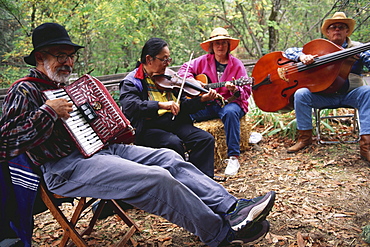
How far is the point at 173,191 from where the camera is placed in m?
1.86

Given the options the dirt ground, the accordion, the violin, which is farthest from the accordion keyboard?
the violin

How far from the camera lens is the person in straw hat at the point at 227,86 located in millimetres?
3789

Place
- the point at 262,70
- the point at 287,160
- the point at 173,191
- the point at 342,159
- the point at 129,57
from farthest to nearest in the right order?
the point at 129,57
the point at 262,70
the point at 287,160
the point at 342,159
the point at 173,191

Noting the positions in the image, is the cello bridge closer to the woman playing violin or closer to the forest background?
the woman playing violin

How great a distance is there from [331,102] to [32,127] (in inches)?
135

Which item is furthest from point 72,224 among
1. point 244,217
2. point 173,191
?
point 244,217

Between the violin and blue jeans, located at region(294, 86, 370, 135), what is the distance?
1.38 metres

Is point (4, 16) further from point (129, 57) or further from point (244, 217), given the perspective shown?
point (244, 217)

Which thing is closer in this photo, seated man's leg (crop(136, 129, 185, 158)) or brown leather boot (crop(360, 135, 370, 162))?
→ seated man's leg (crop(136, 129, 185, 158))

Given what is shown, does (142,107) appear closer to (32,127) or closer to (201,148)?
(201,148)

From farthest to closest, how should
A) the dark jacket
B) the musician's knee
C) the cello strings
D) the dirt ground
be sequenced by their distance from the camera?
the musician's knee, the cello strings, the dark jacket, the dirt ground

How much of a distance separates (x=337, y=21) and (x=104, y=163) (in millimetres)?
3395

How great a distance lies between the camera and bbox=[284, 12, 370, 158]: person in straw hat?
3.56 m

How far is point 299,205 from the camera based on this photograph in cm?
272
